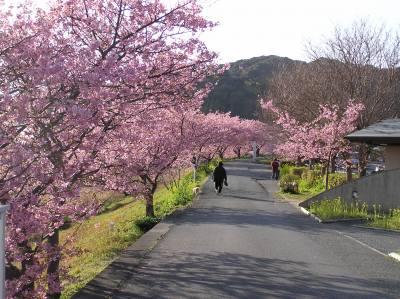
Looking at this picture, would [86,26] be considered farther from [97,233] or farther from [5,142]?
[97,233]

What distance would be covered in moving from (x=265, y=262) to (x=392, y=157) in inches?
473

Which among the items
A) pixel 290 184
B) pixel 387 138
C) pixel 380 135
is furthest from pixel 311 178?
pixel 387 138

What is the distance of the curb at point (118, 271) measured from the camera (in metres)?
6.99

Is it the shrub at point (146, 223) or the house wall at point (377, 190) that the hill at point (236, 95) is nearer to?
the house wall at point (377, 190)

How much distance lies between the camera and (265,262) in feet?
30.3

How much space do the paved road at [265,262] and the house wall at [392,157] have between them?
5.19 m

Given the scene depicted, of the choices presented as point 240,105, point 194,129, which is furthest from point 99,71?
point 240,105

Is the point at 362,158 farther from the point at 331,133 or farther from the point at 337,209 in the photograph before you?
the point at 337,209

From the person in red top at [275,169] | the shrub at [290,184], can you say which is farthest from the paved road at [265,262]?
the person in red top at [275,169]

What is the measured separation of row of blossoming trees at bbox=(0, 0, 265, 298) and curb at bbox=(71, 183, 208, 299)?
53 centimetres

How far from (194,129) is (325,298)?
1698cm

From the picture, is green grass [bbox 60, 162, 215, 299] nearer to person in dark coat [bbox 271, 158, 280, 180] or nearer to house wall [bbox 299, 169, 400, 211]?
house wall [bbox 299, 169, 400, 211]

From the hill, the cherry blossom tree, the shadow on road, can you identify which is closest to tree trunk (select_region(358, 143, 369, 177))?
the shadow on road

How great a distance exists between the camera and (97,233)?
1858 cm
